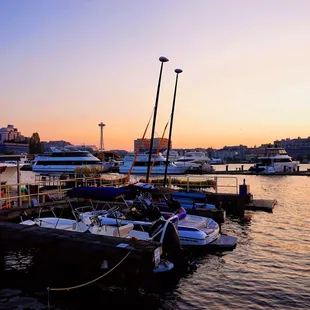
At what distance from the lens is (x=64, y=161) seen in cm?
8906

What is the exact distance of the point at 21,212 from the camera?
17.4 m

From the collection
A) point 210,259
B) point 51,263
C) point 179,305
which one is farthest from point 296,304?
point 51,263

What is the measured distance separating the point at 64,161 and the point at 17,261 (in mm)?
77829

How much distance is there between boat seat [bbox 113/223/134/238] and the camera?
12448 millimetres

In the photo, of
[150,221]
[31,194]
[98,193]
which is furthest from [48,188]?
[150,221]

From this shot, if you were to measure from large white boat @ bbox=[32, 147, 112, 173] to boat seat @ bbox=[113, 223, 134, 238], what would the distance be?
7346 centimetres

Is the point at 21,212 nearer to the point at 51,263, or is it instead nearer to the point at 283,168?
the point at 51,263

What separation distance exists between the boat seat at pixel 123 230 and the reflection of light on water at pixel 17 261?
3423 millimetres

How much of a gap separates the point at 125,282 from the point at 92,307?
125cm

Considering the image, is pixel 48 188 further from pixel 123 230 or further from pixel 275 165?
pixel 275 165

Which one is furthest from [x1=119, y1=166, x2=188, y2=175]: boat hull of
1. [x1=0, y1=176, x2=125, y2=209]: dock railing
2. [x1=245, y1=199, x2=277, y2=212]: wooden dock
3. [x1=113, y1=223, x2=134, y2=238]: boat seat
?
[x1=113, y1=223, x2=134, y2=238]: boat seat

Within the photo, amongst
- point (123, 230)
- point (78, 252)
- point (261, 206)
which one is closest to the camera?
point (78, 252)

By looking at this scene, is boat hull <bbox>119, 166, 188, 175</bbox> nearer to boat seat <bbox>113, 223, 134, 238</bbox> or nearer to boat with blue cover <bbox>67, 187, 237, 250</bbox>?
boat with blue cover <bbox>67, 187, 237, 250</bbox>

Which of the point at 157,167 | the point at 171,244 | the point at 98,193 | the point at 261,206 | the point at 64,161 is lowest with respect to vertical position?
the point at 261,206
